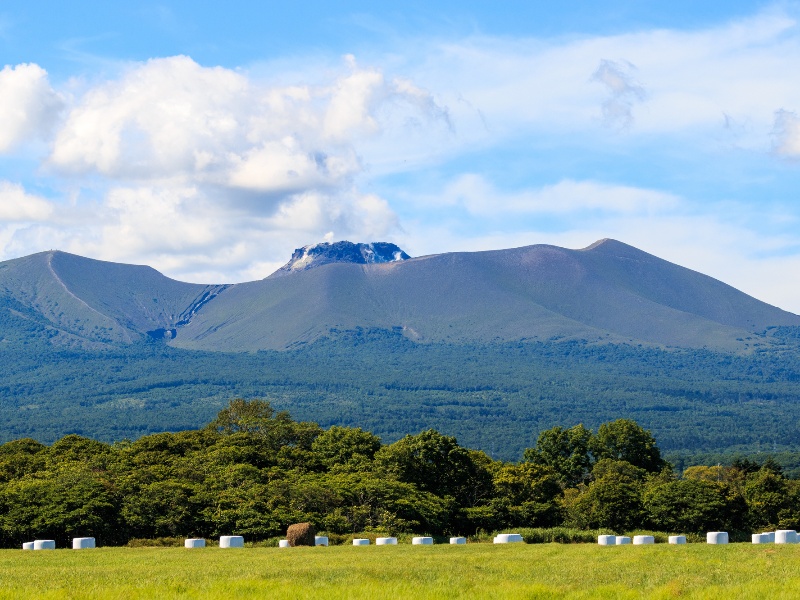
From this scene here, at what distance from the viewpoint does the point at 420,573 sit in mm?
28578

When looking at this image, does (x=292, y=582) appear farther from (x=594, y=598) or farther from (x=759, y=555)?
(x=759, y=555)

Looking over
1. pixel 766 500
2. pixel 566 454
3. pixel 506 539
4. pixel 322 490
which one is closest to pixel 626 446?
→ pixel 566 454

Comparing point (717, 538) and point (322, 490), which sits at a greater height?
point (322, 490)

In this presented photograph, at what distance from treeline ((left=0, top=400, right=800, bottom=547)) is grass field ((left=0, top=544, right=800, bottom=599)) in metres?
16.8

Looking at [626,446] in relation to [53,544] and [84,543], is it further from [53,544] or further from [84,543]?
[53,544]

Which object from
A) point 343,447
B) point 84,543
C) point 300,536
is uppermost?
point 343,447

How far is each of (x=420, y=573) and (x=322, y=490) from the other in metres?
31.9

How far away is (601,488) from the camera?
232ft

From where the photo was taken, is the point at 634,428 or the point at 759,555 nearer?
the point at 759,555

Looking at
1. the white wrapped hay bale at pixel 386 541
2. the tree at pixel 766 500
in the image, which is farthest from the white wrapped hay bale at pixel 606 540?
the tree at pixel 766 500

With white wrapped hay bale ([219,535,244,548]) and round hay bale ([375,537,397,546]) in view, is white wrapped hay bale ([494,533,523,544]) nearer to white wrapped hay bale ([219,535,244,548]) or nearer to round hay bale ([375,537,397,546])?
round hay bale ([375,537,397,546])

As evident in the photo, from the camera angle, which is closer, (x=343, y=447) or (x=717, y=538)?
(x=717, y=538)

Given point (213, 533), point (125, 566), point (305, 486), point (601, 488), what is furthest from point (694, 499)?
point (125, 566)

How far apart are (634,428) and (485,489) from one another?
87.8 feet
